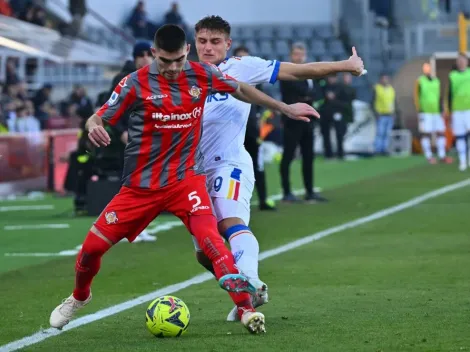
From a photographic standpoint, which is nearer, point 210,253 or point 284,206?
point 210,253

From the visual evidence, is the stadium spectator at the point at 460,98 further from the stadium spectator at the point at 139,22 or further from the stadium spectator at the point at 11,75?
the stadium spectator at the point at 139,22

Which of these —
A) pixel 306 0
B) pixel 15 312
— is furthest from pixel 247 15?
pixel 15 312

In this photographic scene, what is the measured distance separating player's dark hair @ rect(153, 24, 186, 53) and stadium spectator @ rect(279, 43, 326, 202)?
918 cm

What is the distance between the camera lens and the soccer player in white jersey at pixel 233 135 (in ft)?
24.6

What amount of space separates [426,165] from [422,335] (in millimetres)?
18208

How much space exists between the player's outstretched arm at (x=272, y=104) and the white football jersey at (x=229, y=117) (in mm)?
390

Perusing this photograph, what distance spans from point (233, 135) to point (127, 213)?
1123 millimetres

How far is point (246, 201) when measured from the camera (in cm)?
777

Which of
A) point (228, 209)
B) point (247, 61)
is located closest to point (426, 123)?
point (247, 61)

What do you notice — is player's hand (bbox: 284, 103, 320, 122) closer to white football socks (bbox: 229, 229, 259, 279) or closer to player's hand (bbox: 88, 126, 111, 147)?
white football socks (bbox: 229, 229, 259, 279)

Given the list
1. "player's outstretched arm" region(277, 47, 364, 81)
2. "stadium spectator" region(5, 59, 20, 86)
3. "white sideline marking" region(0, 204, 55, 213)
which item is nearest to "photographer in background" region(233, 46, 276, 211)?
"white sideline marking" region(0, 204, 55, 213)

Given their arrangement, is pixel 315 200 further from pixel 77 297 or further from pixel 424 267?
pixel 77 297

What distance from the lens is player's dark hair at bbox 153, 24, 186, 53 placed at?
7.00 meters

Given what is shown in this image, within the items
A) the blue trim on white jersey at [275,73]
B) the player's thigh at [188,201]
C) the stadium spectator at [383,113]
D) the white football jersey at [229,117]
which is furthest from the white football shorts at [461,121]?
the player's thigh at [188,201]
